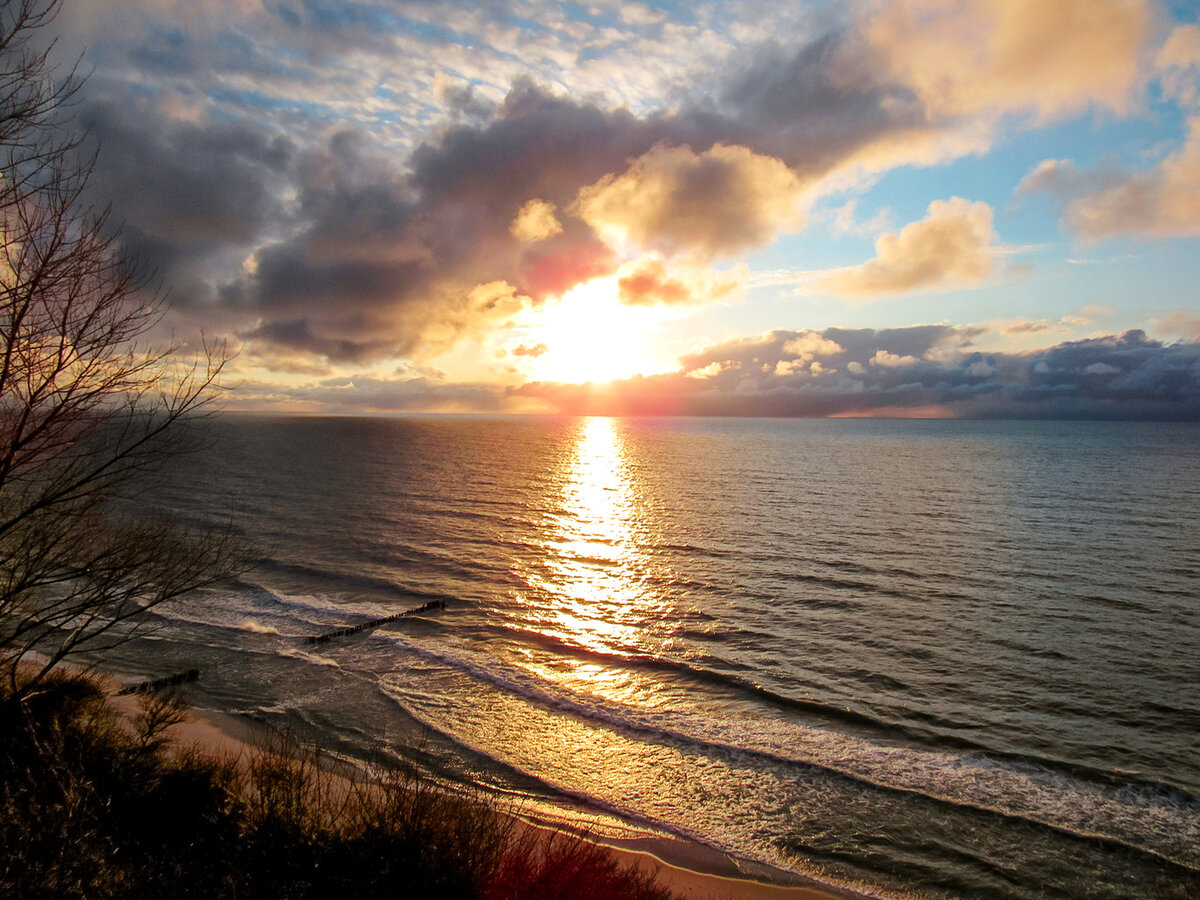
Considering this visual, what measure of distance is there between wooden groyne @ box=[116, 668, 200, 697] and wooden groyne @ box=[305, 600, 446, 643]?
4.94 m

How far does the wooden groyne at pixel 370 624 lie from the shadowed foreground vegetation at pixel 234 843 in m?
15.4

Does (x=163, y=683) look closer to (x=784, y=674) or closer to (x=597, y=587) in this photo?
(x=597, y=587)

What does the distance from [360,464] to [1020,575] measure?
99201 mm

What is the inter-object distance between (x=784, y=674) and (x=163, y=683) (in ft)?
81.2

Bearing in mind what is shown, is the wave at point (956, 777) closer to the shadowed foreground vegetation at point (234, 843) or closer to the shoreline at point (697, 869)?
the shoreline at point (697, 869)

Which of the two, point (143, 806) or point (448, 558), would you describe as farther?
point (448, 558)

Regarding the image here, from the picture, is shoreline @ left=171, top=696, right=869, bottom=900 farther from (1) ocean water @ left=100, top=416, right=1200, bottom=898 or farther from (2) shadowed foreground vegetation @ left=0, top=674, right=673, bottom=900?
(2) shadowed foreground vegetation @ left=0, top=674, right=673, bottom=900

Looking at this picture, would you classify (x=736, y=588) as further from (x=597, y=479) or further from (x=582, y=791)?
(x=597, y=479)

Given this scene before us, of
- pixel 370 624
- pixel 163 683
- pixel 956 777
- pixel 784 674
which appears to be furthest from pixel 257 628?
pixel 956 777

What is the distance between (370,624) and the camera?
102ft

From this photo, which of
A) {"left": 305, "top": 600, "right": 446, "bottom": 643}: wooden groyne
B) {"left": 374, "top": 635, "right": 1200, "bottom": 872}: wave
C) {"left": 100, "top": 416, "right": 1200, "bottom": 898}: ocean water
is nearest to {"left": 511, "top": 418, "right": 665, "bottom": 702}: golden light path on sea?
{"left": 100, "top": 416, "right": 1200, "bottom": 898}: ocean water

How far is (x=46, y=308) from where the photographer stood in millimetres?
8711

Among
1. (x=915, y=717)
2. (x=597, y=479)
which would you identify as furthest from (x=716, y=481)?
(x=915, y=717)

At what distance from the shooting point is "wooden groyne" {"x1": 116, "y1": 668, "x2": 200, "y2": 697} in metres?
23.0
